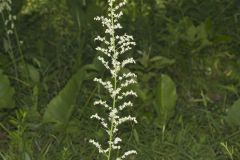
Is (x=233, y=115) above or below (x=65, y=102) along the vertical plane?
below

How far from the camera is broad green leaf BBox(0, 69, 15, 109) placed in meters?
3.12

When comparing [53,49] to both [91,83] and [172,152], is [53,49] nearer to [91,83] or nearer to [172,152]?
[91,83]

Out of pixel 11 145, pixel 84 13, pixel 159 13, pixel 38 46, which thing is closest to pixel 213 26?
pixel 159 13

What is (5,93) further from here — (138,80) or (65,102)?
(138,80)

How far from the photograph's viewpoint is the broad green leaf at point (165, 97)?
3.04 m

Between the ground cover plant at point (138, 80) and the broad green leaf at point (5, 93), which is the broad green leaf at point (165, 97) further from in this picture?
the broad green leaf at point (5, 93)

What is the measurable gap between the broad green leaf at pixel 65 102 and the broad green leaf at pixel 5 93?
265mm

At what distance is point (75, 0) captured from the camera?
12.3 ft

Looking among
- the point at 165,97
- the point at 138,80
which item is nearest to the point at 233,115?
the point at 165,97

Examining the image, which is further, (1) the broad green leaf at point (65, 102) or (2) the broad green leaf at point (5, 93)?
(2) the broad green leaf at point (5, 93)

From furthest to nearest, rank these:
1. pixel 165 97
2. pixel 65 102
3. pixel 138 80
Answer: pixel 138 80
pixel 165 97
pixel 65 102

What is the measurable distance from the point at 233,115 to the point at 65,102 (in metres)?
0.82

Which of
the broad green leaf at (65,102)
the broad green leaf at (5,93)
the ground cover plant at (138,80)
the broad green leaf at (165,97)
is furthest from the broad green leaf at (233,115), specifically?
the broad green leaf at (5,93)

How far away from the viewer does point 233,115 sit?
3.08 m
